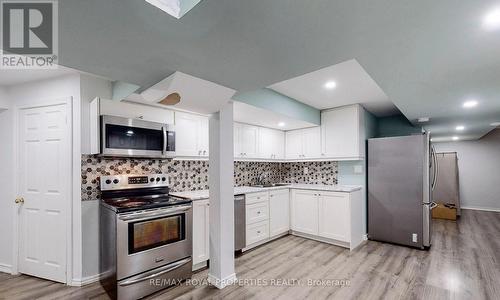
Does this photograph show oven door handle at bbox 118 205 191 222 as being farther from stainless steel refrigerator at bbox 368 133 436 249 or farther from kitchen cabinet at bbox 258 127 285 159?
stainless steel refrigerator at bbox 368 133 436 249

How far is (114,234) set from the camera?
2.27 meters

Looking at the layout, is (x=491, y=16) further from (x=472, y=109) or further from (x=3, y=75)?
(x=3, y=75)

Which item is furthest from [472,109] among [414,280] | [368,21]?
[368,21]

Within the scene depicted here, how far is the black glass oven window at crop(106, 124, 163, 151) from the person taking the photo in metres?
2.54

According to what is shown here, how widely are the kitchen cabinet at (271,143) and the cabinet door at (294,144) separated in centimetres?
11

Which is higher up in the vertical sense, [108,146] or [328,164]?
[108,146]

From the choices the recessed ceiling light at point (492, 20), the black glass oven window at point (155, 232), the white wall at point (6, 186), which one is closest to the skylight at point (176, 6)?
the recessed ceiling light at point (492, 20)

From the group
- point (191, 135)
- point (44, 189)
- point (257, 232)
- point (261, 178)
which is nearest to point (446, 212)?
point (261, 178)

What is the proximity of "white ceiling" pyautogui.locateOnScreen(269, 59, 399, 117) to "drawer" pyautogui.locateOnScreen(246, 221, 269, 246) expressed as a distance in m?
2.10

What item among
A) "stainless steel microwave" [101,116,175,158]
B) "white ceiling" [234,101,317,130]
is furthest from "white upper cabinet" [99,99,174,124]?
"white ceiling" [234,101,317,130]

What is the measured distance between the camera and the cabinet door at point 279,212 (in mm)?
3992

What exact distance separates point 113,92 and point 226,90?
1.59 metres

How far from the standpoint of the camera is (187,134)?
3.23 m

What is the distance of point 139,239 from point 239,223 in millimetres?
1433
